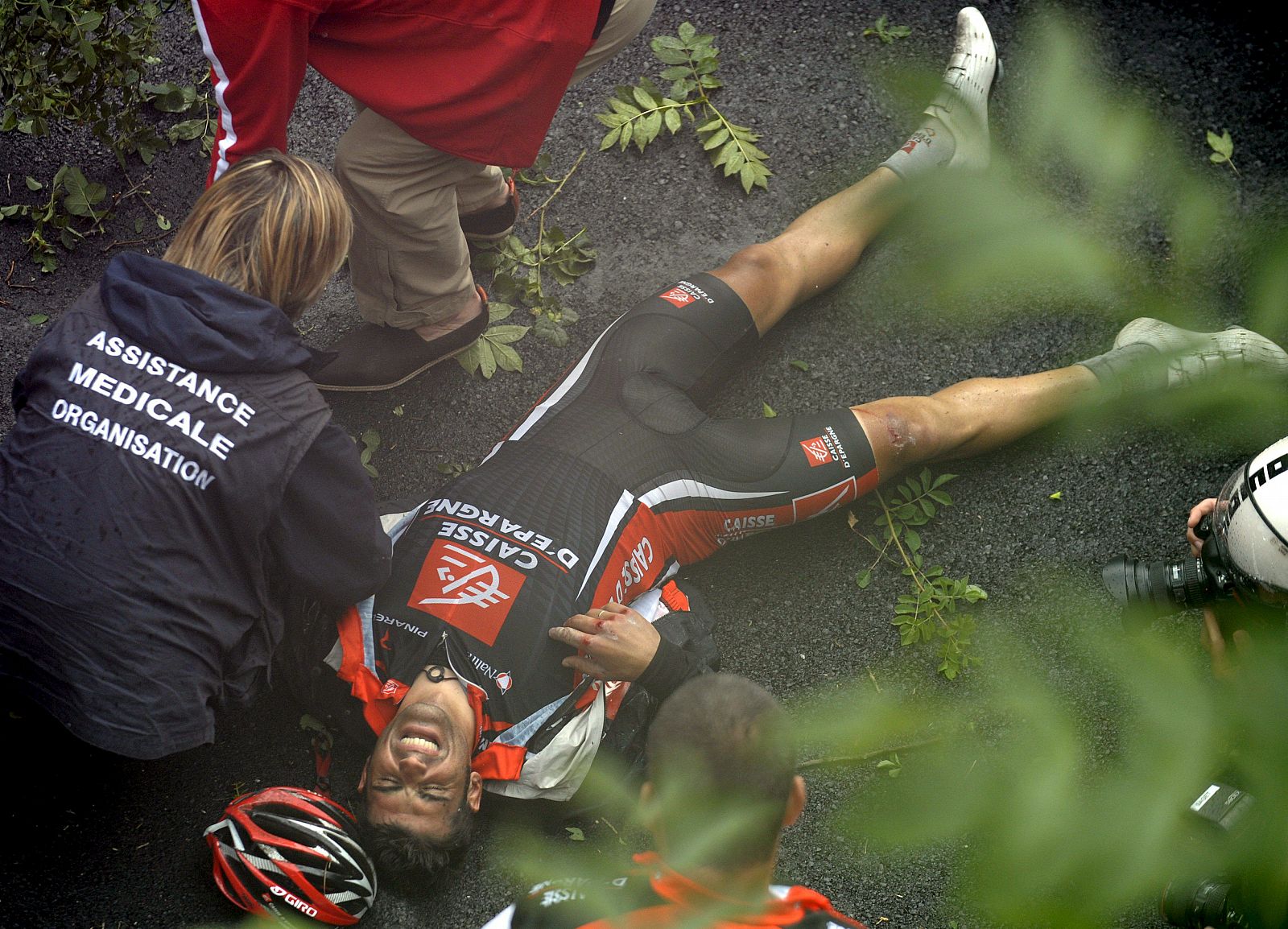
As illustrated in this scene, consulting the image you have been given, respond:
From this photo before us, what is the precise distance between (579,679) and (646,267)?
1566mm

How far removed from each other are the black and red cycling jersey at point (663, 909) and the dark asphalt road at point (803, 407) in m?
1.02

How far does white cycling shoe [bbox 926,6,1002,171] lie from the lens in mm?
3277

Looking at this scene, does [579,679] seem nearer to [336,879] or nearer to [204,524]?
[336,879]

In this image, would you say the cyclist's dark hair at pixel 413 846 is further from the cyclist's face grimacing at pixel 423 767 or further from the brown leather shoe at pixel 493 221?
the brown leather shoe at pixel 493 221

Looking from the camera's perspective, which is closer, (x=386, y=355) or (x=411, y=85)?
(x=411, y=85)

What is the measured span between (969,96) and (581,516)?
6.68ft

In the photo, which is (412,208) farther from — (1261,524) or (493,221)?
(1261,524)

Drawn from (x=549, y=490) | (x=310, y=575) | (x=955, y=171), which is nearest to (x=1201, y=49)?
(x=955, y=171)

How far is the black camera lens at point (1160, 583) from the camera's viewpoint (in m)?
2.82

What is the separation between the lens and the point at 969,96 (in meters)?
3.27

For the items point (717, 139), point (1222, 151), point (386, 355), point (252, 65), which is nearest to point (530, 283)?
point (386, 355)

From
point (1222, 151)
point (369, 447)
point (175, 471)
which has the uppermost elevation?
point (1222, 151)

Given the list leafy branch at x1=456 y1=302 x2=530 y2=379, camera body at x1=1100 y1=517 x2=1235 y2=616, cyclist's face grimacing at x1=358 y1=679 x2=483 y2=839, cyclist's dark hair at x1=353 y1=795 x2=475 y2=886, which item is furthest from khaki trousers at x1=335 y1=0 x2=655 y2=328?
camera body at x1=1100 y1=517 x2=1235 y2=616

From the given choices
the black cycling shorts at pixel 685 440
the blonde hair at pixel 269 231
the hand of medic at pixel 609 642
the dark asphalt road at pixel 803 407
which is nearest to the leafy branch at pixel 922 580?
the dark asphalt road at pixel 803 407
